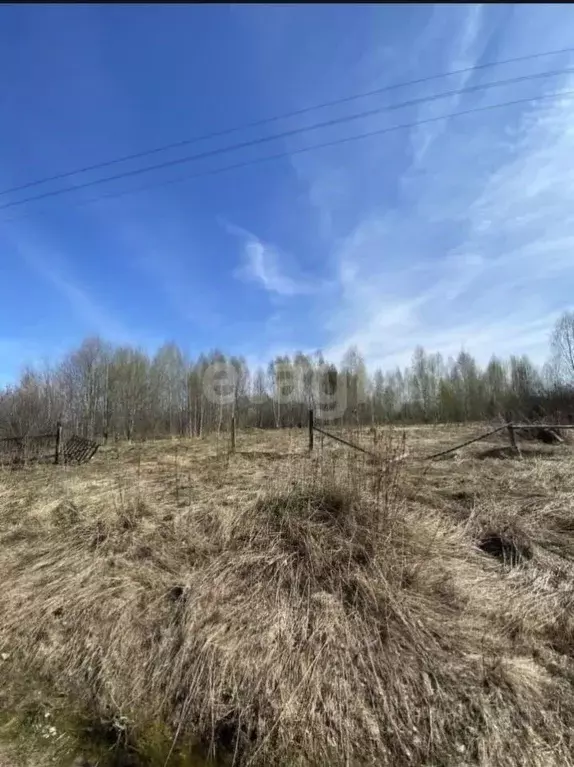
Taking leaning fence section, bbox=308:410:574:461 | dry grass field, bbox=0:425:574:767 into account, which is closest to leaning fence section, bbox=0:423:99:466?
leaning fence section, bbox=308:410:574:461

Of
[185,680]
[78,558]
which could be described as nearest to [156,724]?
[185,680]

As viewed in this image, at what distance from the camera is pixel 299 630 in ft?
9.80

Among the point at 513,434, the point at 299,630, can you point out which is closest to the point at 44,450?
the point at 299,630

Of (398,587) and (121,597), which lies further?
(121,597)

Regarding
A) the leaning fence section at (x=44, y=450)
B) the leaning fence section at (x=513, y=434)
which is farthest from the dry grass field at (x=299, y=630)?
the leaning fence section at (x=44, y=450)

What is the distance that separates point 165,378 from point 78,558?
34576 mm

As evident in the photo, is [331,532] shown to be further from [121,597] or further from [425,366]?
[425,366]

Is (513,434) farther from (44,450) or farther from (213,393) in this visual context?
(213,393)

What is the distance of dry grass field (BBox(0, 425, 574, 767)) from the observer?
2373 mm

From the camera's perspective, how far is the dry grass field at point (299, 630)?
2.37 meters

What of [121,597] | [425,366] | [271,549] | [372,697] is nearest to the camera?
[372,697]

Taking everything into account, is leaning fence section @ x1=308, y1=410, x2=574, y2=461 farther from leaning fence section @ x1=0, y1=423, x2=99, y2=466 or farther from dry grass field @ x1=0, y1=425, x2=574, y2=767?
leaning fence section @ x1=0, y1=423, x2=99, y2=466

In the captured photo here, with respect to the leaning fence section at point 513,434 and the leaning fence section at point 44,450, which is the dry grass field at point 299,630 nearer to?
the leaning fence section at point 513,434

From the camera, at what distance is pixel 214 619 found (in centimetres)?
313
